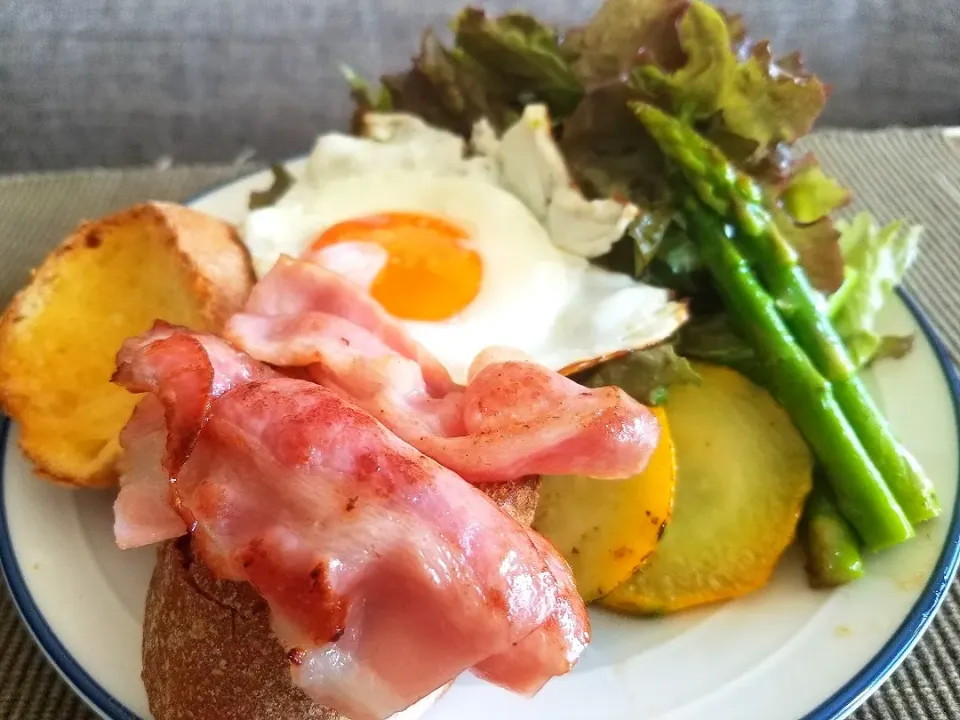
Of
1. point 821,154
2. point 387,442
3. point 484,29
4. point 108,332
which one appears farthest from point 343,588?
point 821,154

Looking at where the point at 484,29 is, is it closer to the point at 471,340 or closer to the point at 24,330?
the point at 471,340

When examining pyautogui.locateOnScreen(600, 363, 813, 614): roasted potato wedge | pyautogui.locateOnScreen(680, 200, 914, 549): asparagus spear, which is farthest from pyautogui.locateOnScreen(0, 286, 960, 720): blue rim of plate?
pyautogui.locateOnScreen(600, 363, 813, 614): roasted potato wedge

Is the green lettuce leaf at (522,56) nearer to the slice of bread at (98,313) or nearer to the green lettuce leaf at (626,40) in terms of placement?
the green lettuce leaf at (626,40)

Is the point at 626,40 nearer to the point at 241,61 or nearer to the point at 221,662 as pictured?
the point at 221,662

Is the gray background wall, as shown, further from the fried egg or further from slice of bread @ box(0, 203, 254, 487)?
slice of bread @ box(0, 203, 254, 487)

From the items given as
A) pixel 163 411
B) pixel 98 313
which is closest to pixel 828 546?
pixel 163 411

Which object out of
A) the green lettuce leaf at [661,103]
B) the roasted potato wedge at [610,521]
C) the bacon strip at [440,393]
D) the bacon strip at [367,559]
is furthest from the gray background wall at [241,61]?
the bacon strip at [367,559]
